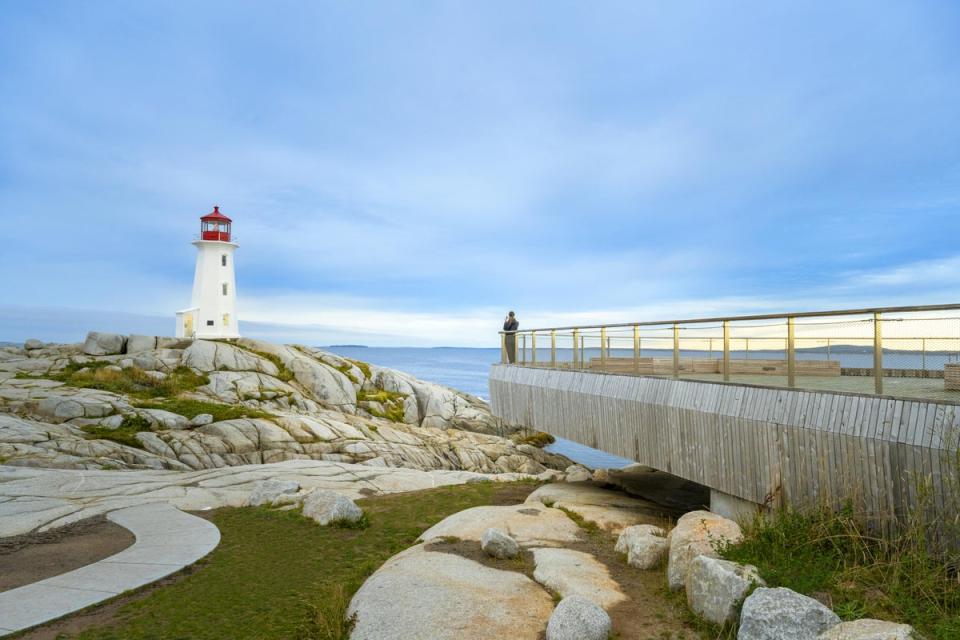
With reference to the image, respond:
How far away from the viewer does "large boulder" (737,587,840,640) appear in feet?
19.9

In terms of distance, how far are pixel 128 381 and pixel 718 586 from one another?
28.7 metres

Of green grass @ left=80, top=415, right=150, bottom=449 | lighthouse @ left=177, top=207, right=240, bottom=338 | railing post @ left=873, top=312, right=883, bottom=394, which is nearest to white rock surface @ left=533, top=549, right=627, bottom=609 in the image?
railing post @ left=873, top=312, right=883, bottom=394

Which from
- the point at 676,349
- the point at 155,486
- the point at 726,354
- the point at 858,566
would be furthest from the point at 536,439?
the point at 858,566

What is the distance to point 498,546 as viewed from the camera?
962cm

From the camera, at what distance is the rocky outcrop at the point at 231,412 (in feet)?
71.8

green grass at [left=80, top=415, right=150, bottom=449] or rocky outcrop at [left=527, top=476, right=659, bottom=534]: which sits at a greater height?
green grass at [left=80, top=415, right=150, bottom=449]

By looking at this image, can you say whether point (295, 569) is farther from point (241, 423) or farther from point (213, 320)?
point (213, 320)

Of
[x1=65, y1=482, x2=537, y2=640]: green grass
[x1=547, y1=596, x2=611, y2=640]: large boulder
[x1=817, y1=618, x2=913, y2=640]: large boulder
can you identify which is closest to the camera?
[x1=817, y1=618, x2=913, y2=640]: large boulder

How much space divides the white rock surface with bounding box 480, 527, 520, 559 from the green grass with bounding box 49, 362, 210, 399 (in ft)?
75.3

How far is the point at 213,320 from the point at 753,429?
41446 mm

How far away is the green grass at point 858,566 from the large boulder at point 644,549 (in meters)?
1.28

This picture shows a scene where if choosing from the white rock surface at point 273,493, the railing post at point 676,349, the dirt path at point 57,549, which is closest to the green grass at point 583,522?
the railing post at point 676,349

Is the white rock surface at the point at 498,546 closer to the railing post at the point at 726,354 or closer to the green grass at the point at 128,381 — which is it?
the railing post at the point at 726,354

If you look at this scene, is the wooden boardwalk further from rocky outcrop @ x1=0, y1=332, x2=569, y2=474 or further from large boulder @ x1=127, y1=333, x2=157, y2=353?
large boulder @ x1=127, y1=333, x2=157, y2=353
